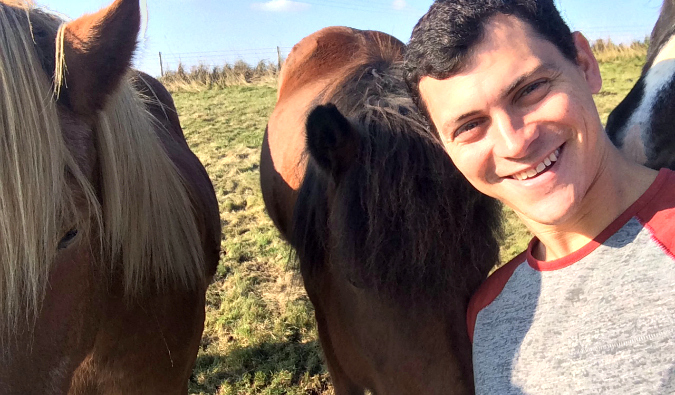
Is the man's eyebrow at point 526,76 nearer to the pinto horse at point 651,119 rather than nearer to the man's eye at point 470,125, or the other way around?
the man's eye at point 470,125

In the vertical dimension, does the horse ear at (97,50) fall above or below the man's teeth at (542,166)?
above

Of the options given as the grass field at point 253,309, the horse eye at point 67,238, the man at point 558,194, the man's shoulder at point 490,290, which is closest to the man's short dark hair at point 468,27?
the man at point 558,194

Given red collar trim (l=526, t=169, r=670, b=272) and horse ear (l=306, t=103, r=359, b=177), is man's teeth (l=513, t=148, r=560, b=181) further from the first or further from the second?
horse ear (l=306, t=103, r=359, b=177)

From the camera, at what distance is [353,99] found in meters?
1.86

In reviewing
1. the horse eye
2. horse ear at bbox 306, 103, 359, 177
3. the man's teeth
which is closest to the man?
the man's teeth

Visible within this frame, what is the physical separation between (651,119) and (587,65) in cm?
90

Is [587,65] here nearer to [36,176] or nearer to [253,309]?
[36,176]

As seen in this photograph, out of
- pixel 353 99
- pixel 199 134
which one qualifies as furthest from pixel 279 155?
pixel 199 134

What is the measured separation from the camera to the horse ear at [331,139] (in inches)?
52.2

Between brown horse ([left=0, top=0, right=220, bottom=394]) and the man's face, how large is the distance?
0.86 m

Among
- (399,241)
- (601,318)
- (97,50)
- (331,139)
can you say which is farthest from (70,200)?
(601,318)

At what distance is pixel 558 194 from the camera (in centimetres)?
96

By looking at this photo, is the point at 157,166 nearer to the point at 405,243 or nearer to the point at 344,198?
the point at 344,198

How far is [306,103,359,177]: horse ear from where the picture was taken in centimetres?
133
